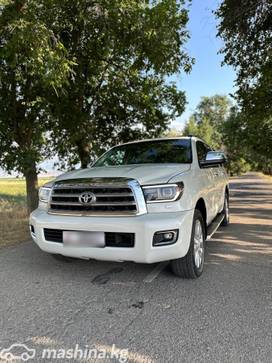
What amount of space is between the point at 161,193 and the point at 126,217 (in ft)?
1.61

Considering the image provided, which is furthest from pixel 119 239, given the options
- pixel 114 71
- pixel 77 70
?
pixel 114 71

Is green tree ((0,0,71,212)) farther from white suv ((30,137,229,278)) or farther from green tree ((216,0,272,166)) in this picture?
green tree ((216,0,272,166))

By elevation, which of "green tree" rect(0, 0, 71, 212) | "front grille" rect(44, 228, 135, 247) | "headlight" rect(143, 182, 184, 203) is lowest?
"front grille" rect(44, 228, 135, 247)

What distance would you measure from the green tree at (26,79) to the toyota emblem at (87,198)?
333 cm

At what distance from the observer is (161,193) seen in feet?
13.0

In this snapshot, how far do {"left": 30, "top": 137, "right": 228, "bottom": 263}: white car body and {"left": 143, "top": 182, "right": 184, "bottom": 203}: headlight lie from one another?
0.04 metres

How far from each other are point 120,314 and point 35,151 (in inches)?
235

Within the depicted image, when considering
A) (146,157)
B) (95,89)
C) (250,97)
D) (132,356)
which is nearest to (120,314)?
(132,356)

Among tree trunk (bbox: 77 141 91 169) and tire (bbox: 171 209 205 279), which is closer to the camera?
tire (bbox: 171 209 205 279)

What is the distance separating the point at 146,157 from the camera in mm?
5508

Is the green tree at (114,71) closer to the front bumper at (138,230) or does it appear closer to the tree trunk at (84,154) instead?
the tree trunk at (84,154)

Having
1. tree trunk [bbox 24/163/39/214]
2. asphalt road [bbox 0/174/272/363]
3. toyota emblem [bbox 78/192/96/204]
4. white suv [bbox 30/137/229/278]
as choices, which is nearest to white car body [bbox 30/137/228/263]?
white suv [bbox 30/137/229/278]

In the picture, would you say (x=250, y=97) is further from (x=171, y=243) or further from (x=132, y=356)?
(x=132, y=356)

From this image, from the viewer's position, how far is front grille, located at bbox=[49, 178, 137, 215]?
393cm
